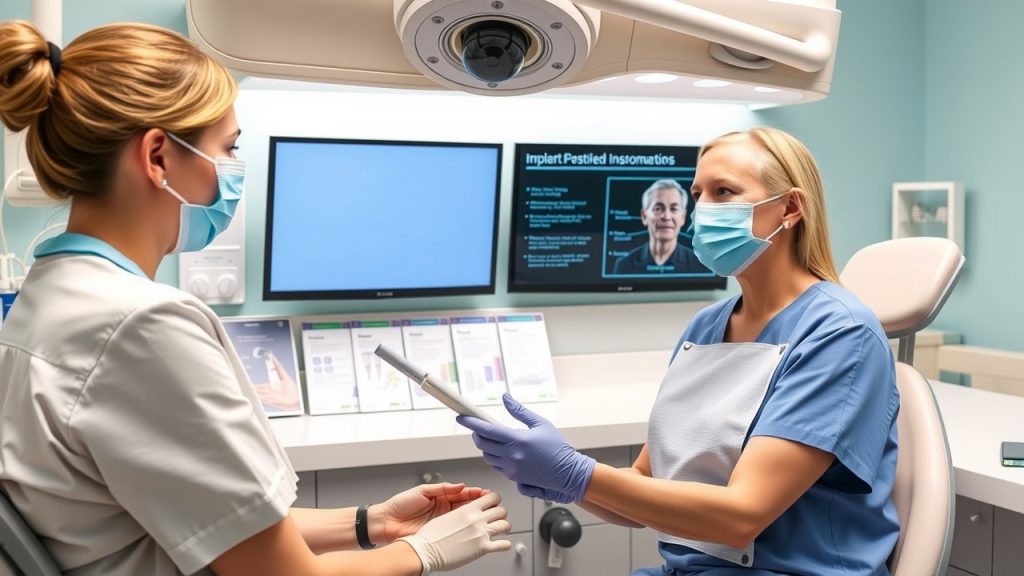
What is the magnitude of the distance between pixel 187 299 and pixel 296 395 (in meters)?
1.53

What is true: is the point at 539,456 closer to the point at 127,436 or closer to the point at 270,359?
the point at 127,436

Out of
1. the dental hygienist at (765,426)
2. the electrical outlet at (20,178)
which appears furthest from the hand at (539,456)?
the electrical outlet at (20,178)

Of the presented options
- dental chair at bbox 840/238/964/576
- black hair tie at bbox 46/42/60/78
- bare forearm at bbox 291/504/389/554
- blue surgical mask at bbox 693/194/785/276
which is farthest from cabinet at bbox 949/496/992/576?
black hair tie at bbox 46/42/60/78

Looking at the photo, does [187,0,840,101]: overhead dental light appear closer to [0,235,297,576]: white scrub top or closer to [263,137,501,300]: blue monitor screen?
[0,235,297,576]: white scrub top

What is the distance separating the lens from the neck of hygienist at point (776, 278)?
5.43ft

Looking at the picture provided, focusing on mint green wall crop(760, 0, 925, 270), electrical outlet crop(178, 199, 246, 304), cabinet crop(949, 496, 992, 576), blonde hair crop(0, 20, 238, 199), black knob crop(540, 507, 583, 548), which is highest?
mint green wall crop(760, 0, 925, 270)

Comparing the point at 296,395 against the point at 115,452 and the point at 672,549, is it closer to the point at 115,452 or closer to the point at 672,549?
the point at 672,549

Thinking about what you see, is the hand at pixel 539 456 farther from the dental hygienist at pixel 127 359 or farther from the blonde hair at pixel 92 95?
the blonde hair at pixel 92 95

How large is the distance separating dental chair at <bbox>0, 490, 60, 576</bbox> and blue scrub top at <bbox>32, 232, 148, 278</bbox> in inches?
11.3

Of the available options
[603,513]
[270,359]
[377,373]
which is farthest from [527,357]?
[603,513]

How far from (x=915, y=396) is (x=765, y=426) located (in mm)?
363

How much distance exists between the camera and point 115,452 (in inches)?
39.2

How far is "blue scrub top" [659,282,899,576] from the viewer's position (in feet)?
4.66

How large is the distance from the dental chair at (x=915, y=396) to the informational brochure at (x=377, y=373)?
4.19ft
